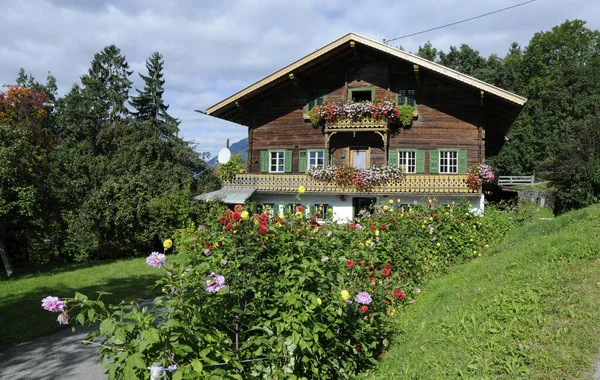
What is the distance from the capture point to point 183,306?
3.18 m

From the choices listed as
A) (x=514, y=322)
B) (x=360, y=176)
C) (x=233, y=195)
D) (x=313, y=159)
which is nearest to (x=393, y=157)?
(x=360, y=176)

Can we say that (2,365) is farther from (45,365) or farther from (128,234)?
(128,234)

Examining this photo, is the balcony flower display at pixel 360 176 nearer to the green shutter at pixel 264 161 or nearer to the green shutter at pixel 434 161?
the green shutter at pixel 434 161

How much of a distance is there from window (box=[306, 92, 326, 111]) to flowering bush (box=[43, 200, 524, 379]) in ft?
53.4

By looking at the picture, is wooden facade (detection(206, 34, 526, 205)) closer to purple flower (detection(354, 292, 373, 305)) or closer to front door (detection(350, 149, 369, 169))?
front door (detection(350, 149, 369, 169))

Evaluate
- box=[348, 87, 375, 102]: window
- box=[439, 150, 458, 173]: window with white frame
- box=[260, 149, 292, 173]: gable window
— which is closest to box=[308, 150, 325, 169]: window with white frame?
box=[260, 149, 292, 173]: gable window

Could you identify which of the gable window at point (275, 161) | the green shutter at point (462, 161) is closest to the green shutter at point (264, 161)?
the gable window at point (275, 161)

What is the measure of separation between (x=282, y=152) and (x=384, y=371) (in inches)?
691

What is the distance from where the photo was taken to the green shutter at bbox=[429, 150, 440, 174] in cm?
1962

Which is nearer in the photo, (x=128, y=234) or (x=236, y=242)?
(x=236, y=242)

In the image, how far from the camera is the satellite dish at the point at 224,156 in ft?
67.9

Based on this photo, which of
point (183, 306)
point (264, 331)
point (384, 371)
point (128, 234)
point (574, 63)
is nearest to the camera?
point (183, 306)

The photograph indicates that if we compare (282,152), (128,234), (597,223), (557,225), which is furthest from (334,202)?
(597,223)

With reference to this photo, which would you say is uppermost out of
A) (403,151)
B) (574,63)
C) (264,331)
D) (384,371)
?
(574,63)
